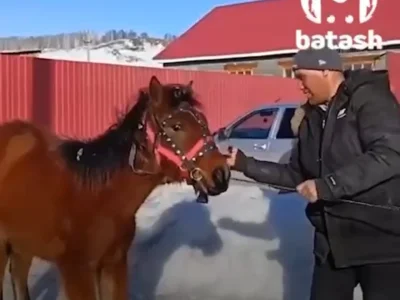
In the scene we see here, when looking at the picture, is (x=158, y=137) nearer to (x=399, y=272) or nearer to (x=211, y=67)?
(x=399, y=272)

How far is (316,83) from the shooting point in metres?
4.85

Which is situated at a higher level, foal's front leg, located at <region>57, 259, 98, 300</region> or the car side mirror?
the car side mirror

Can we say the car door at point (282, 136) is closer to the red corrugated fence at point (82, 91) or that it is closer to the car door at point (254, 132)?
the car door at point (254, 132)

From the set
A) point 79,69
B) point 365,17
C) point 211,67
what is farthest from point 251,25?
point 79,69

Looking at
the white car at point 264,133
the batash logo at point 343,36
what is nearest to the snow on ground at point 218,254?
the white car at point 264,133

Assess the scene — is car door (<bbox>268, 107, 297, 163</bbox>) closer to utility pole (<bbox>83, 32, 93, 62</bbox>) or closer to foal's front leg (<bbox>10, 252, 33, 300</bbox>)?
foal's front leg (<bbox>10, 252, 33, 300</bbox>)

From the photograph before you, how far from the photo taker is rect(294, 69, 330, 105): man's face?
Answer: 484 centimetres

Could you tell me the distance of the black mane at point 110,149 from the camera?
6230 millimetres

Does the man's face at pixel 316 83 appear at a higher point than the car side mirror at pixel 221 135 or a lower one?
higher

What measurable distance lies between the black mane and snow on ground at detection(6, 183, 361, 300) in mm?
1853

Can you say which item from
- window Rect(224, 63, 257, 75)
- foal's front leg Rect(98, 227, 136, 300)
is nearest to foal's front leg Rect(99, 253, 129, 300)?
foal's front leg Rect(98, 227, 136, 300)

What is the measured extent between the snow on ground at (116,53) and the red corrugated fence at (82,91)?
16.0 metres

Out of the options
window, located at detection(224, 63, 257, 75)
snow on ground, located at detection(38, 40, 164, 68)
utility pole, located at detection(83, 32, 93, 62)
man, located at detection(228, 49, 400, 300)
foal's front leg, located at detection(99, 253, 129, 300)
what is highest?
utility pole, located at detection(83, 32, 93, 62)

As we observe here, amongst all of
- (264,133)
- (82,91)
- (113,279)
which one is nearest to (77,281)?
(113,279)
